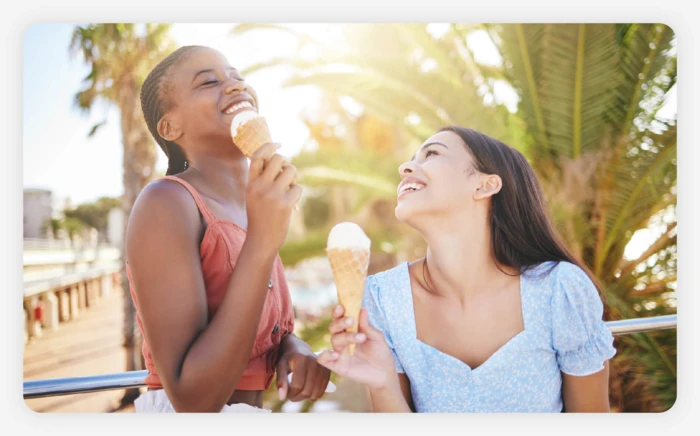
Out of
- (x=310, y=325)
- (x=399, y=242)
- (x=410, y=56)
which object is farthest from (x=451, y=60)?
(x=310, y=325)

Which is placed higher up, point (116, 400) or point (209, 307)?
point (209, 307)

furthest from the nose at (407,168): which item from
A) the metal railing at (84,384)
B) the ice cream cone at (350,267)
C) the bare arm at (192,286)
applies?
the metal railing at (84,384)

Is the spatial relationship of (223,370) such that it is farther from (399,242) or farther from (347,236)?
(399,242)

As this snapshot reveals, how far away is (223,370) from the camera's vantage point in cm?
150

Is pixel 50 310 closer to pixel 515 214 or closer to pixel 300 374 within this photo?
pixel 300 374

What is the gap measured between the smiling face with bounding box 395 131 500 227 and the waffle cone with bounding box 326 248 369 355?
47 cm

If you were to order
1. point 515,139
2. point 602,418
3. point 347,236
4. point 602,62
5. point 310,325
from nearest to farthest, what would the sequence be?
point 347,236
point 602,418
point 602,62
point 515,139
point 310,325

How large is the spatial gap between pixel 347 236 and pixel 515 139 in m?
2.81

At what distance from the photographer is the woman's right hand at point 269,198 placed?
1.50m

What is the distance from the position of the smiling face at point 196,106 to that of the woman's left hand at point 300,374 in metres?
0.60

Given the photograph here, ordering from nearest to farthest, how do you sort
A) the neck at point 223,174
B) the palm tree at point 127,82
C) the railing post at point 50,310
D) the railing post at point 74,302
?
the neck at point 223,174, the railing post at point 50,310, the palm tree at point 127,82, the railing post at point 74,302

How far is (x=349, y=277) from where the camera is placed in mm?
1620

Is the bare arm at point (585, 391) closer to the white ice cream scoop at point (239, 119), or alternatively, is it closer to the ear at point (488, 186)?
the ear at point (488, 186)

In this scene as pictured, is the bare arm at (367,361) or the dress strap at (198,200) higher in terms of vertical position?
the dress strap at (198,200)
